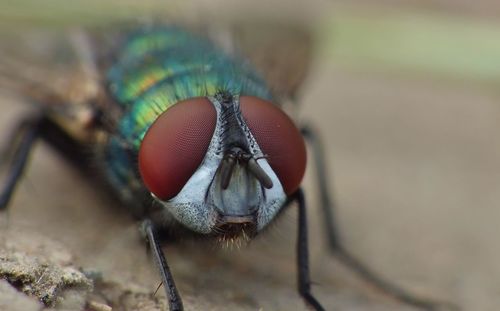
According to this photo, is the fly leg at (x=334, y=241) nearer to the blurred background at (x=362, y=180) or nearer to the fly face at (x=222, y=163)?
the blurred background at (x=362, y=180)

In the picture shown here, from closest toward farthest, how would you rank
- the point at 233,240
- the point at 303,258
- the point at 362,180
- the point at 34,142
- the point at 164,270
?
the point at 164,270 < the point at 233,240 < the point at 303,258 < the point at 34,142 < the point at 362,180

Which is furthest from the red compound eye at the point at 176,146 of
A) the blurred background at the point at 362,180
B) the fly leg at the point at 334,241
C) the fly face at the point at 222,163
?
the fly leg at the point at 334,241

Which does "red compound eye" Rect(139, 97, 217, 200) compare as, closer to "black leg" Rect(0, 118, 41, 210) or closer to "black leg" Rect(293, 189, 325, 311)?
"black leg" Rect(293, 189, 325, 311)

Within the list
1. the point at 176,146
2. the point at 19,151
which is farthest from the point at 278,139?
the point at 19,151

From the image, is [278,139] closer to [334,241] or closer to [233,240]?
[233,240]

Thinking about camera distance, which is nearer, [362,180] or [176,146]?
[176,146]

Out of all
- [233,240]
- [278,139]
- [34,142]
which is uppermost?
[278,139]

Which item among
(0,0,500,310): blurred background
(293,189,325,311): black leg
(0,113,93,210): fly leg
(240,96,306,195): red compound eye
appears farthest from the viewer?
(0,113,93,210): fly leg

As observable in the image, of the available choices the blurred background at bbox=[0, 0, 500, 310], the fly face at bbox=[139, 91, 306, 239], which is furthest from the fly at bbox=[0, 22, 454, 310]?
the blurred background at bbox=[0, 0, 500, 310]
